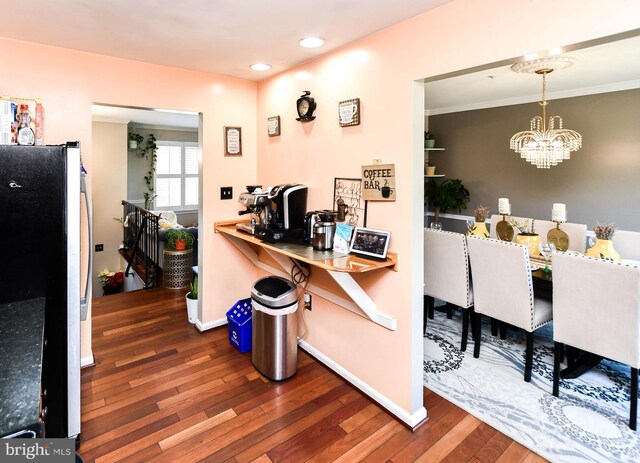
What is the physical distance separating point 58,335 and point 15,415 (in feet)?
3.06

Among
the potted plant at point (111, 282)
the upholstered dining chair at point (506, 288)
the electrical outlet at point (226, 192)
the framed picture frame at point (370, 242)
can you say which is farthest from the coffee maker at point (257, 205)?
the potted plant at point (111, 282)

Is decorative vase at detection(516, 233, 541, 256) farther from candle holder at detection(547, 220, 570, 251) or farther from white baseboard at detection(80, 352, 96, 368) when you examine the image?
white baseboard at detection(80, 352, 96, 368)

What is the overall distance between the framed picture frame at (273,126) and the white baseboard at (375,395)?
6.09 ft

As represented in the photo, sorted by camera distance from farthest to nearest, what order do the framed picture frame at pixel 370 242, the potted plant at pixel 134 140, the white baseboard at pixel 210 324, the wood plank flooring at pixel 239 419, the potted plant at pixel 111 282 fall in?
the potted plant at pixel 134 140
the potted plant at pixel 111 282
the white baseboard at pixel 210 324
the framed picture frame at pixel 370 242
the wood plank flooring at pixel 239 419

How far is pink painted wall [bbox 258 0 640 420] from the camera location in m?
1.54

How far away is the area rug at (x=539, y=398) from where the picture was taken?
202 centimetres

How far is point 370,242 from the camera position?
7.47 feet

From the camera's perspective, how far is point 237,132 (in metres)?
3.38

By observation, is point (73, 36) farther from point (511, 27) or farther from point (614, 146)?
point (614, 146)

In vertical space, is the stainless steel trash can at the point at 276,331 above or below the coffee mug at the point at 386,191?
below

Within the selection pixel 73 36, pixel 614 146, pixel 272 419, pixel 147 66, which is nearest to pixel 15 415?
pixel 272 419

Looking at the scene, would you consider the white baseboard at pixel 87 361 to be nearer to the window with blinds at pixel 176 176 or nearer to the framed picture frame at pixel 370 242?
the framed picture frame at pixel 370 242

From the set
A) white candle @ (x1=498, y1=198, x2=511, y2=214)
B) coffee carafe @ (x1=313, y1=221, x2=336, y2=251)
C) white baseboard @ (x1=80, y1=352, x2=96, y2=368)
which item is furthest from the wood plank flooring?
white candle @ (x1=498, y1=198, x2=511, y2=214)

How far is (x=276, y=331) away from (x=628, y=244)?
315 cm
